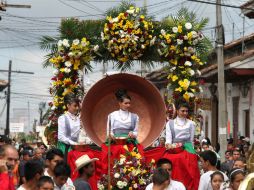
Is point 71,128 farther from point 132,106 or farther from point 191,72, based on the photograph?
point 191,72


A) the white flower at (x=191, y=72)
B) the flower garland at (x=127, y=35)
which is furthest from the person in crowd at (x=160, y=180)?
the white flower at (x=191, y=72)

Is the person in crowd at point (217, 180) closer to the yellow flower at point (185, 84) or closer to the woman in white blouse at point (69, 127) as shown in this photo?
the woman in white blouse at point (69, 127)

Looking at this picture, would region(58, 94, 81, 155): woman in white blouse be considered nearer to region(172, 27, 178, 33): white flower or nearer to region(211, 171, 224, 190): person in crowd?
region(172, 27, 178, 33): white flower

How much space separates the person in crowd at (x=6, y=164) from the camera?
848 cm

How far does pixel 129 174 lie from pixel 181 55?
3.16 meters

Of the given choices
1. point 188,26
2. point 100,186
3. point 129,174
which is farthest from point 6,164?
point 188,26

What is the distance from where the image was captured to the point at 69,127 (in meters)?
13.9

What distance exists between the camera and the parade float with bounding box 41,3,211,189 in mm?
15055

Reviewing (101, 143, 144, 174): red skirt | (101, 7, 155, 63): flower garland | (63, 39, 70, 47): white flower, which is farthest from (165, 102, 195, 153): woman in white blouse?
(63, 39, 70, 47): white flower

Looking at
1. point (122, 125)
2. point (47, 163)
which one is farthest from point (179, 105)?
point (47, 163)

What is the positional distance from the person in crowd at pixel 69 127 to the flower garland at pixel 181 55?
217 cm

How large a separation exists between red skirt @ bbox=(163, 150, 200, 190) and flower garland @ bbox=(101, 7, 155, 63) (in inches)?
93.6

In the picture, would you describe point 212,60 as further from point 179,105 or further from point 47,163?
point 47,163

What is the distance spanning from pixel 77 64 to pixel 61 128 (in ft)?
6.42
